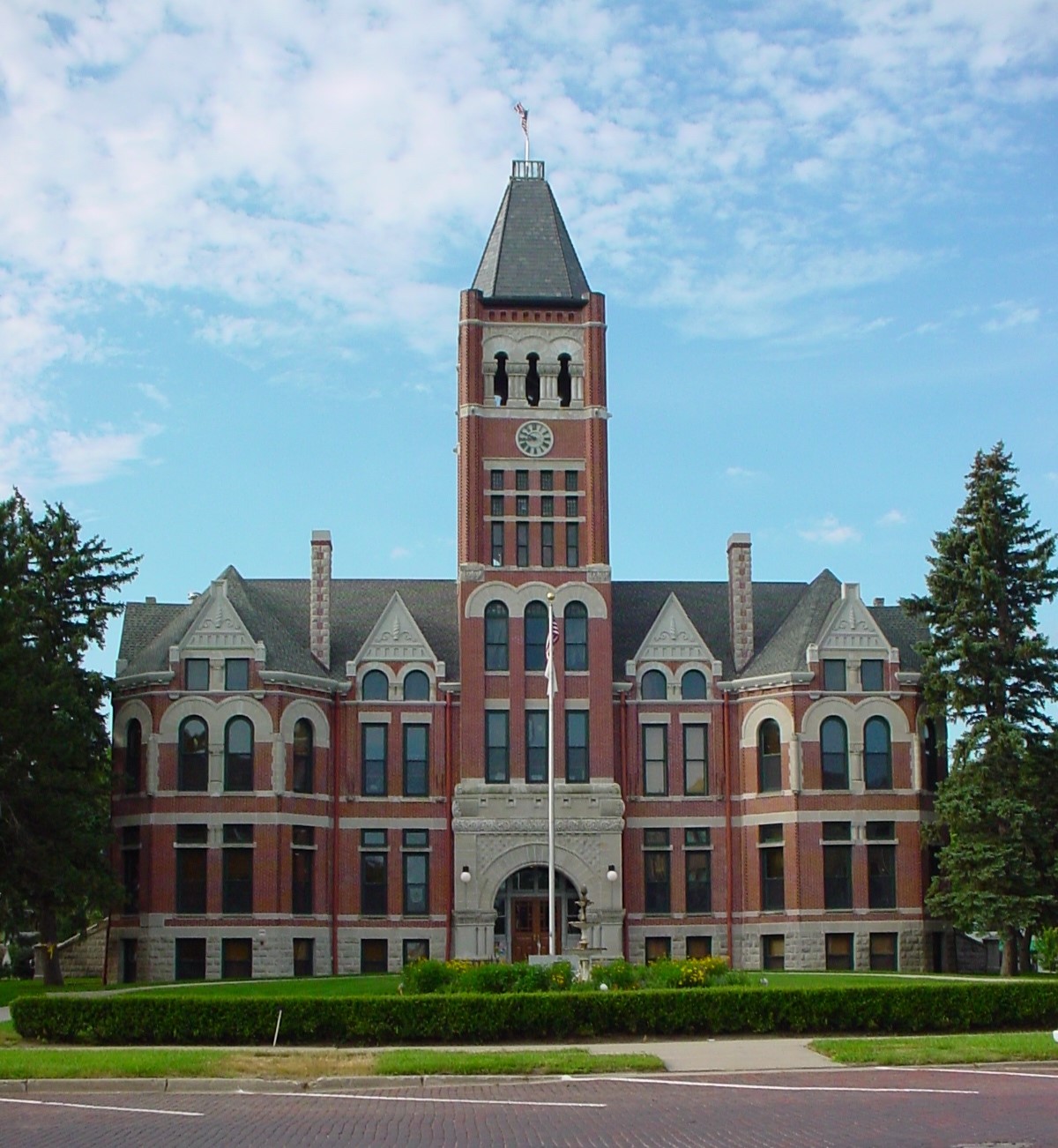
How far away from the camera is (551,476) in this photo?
60.4 metres

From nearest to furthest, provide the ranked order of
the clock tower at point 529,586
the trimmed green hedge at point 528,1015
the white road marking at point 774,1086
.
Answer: the white road marking at point 774,1086 → the trimmed green hedge at point 528,1015 → the clock tower at point 529,586

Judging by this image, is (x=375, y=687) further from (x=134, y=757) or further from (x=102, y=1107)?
(x=102, y=1107)

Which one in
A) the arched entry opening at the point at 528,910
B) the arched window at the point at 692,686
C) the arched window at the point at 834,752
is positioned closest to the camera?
the arched window at the point at 834,752

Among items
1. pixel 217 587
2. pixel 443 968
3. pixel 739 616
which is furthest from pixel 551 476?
pixel 443 968

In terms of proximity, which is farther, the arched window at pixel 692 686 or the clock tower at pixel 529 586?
the arched window at pixel 692 686

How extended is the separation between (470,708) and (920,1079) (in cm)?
3581

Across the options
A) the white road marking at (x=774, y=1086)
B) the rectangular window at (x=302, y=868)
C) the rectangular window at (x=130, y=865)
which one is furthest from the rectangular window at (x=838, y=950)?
the white road marking at (x=774, y=1086)

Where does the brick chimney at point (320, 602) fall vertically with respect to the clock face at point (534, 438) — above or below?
below

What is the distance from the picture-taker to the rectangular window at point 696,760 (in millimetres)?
59781

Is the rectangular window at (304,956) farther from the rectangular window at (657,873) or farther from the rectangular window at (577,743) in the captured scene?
the rectangular window at (657,873)

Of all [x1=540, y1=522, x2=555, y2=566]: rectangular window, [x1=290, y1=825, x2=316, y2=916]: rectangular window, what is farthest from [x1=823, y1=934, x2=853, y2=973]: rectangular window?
[x1=290, y1=825, x2=316, y2=916]: rectangular window

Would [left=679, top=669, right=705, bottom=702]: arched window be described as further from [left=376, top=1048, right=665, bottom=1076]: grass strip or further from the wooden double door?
[left=376, top=1048, right=665, bottom=1076]: grass strip

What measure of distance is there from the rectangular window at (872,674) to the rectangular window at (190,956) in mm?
24181

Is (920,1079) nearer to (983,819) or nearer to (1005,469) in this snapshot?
(983,819)
